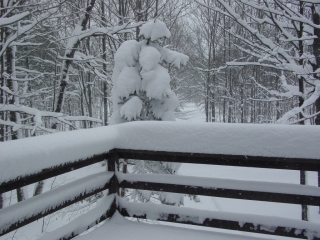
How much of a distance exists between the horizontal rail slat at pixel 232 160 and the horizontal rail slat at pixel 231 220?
2.03ft

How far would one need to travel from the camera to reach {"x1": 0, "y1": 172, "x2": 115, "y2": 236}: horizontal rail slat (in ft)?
6.67

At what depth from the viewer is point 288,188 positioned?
107 inches

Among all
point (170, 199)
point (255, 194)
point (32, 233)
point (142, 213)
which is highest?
point (255, 194)

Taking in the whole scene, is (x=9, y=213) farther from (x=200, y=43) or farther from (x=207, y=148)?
(x=200, y=43)

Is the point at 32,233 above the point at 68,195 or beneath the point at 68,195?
beneath

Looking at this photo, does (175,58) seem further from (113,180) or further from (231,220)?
(231,220)

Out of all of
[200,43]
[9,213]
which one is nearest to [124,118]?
[9,213]

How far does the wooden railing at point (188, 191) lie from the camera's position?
2.51 m

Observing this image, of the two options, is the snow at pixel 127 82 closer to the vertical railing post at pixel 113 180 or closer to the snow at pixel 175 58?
the snow at pixel 175 58

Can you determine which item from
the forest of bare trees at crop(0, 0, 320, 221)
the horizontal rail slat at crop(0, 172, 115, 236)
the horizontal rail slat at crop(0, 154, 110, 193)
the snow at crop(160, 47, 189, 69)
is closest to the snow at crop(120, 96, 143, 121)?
the snow at crop(160, 47, 189, 69)

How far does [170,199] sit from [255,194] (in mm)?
5080

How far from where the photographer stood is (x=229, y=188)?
2.88 m

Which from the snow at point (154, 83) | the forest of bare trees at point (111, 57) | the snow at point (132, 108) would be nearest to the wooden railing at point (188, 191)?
the snow at point (132, 108)

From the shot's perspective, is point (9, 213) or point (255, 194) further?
point (255, 194)
